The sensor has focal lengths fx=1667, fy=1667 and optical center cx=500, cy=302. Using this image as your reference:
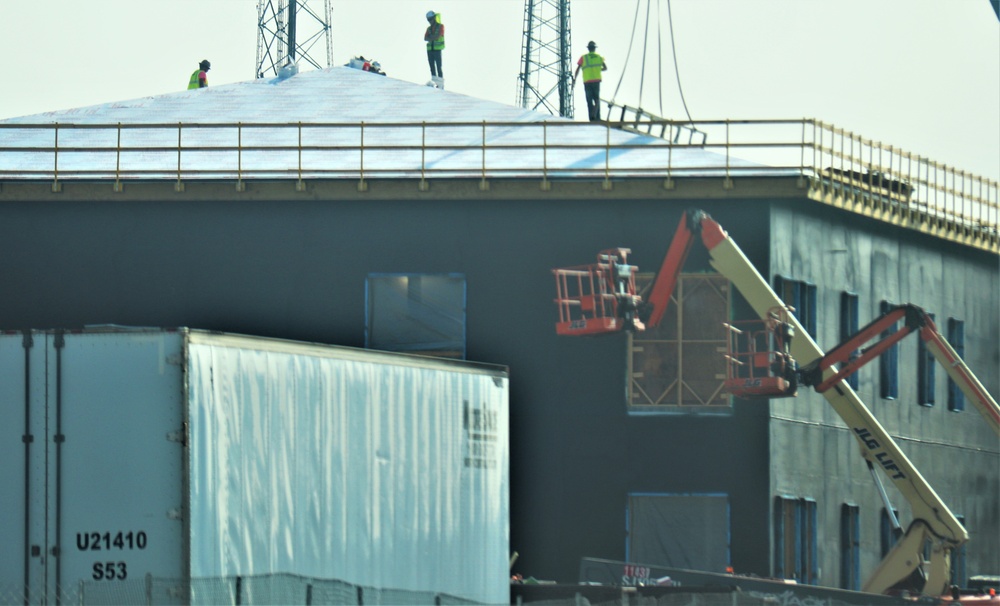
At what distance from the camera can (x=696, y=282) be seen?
3091 cm

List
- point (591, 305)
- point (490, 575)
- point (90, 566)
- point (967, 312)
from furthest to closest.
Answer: point (967, 312) < point (591, 305) < point (490, 575) < point (90, 566)

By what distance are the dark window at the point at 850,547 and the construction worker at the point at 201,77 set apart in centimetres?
2354

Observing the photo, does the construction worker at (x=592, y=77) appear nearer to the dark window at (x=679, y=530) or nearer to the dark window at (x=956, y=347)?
the dark window at (x=956, y=347)

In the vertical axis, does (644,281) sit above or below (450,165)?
below

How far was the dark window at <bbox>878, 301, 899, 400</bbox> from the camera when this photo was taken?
34.7 metres

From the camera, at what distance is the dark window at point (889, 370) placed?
34656 millimetres

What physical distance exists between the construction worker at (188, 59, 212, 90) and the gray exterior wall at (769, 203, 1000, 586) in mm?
21225

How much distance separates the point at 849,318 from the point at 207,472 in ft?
62.6

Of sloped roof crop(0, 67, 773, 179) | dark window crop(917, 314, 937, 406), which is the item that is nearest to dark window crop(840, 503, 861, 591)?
dark window crop(917, 314, 937, 406)

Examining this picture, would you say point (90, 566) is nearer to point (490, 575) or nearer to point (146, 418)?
point (146, 418)

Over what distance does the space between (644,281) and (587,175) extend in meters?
2.33

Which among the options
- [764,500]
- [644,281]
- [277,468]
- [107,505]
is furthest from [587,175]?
[107,505]

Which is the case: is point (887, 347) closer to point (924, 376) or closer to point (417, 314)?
point (924, 376)

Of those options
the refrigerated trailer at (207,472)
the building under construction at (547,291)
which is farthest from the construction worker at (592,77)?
the refrigerated trailer at (207,472)
